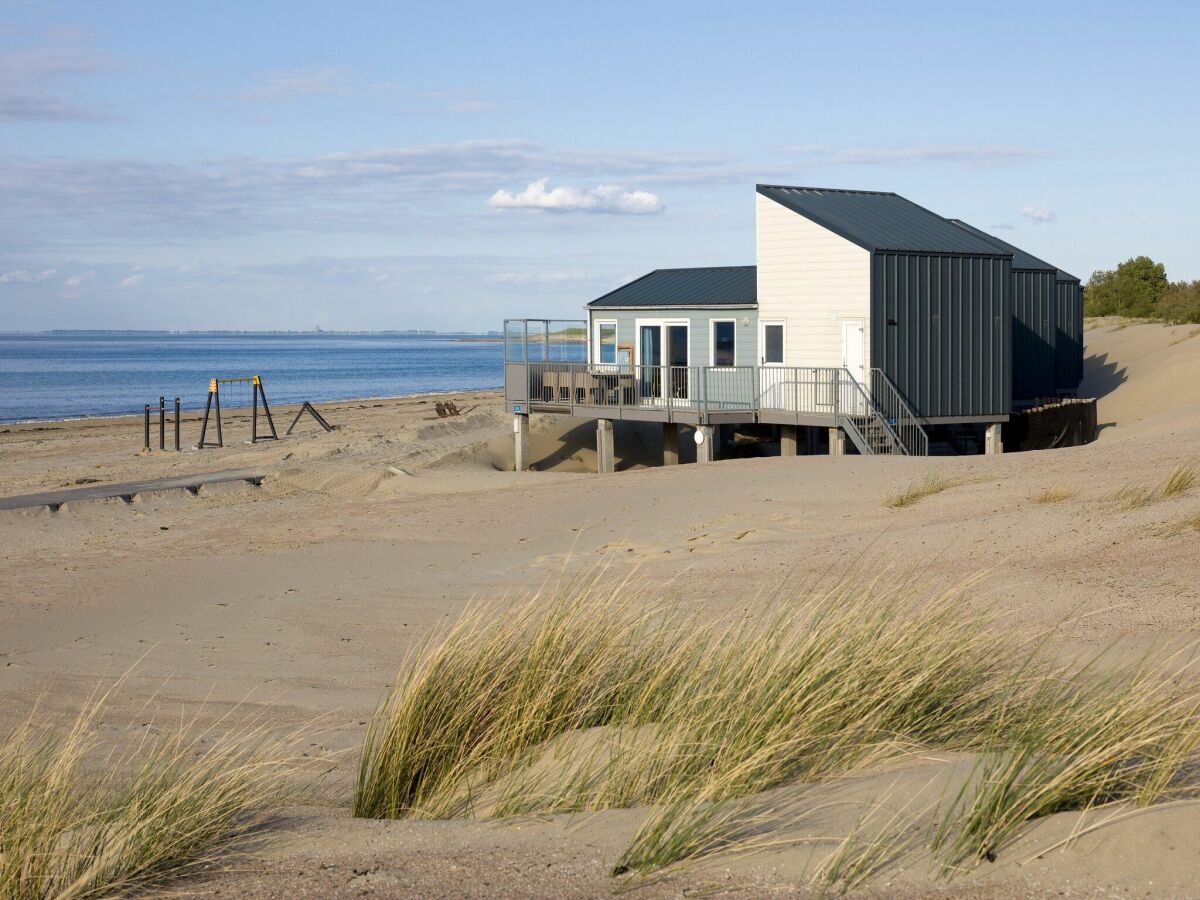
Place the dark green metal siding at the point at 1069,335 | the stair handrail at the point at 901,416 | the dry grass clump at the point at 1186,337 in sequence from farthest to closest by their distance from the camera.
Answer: the dry grass clump at the point at 1186,337 < the dark green metal siding at the point at 1069,335 < the stair handrail at the point at 901,416

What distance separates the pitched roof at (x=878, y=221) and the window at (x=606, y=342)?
5.17 metres

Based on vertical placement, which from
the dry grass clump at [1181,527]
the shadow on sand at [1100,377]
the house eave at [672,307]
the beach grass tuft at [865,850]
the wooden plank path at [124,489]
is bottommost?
the wooden plank path at [124,489]

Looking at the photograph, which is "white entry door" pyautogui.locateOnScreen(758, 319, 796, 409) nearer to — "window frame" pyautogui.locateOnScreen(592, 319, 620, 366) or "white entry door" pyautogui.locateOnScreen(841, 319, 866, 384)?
"white entry door" pyautogui.locateOnScreen(841, 319, 866, 384)

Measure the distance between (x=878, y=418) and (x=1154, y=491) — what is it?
10601 millimetres

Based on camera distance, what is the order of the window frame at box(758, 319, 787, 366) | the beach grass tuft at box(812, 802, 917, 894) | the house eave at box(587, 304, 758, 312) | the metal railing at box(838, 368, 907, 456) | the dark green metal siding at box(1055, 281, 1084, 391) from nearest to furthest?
1. the beach grass tuft at box(812, 802, 917, 894)
2. the metal railing at box(838, 368, 907, 456)
3. the window frame at box(758, 319, 787, 366)
4. the house eave at box(587, 304, 758, 312)
5. the dark green metal siding at box(1055, 281, 1084, 391)

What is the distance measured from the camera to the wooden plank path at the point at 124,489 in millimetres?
18484

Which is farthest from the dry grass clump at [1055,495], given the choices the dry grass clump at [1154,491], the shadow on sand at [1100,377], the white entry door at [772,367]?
the shadow on sand at [1100,377]

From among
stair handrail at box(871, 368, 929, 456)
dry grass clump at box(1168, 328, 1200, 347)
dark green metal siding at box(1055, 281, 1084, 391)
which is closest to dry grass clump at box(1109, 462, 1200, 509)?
stair handrail at box(871, 368, 929, 456)

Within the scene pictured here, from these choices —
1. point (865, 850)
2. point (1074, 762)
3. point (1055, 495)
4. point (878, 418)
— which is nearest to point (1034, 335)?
point (878, 418)

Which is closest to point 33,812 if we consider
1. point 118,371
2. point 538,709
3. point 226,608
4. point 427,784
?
point 427,784

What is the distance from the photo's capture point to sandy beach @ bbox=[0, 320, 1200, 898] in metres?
3.94

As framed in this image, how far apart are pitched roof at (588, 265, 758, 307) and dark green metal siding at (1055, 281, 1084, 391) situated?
36.6 ft

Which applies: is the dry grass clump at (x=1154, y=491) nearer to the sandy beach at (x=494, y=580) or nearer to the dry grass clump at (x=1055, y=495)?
the sandy beach at (x=494, y=580)

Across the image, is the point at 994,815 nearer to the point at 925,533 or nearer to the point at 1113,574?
the point at 1113,574
